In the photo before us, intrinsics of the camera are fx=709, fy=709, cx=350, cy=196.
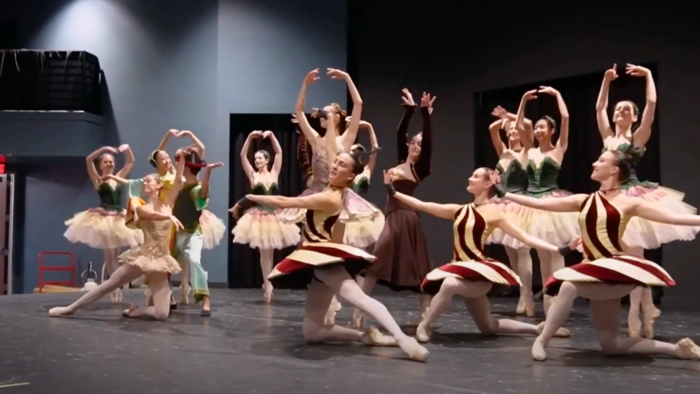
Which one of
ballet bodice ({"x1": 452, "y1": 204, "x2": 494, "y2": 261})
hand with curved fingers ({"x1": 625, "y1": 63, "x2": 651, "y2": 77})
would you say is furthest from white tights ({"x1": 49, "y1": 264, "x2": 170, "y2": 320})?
hand with curved fingers ({"x1": 625, "y1": 63, "x2": 651, "y2": 77})

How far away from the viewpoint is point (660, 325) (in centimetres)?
477

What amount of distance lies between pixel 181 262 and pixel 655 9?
5116 mm

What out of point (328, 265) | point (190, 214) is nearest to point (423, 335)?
point (328, 265)

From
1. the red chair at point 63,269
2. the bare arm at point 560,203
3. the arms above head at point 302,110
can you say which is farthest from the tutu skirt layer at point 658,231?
the red chair at point 63,269

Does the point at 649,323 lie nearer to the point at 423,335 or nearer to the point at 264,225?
the point at 423,335

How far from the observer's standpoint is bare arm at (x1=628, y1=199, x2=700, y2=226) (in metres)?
3.17

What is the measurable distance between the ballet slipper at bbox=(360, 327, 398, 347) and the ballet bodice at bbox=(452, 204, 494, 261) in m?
0.63

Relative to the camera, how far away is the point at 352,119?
454 centimetres

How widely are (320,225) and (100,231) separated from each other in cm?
321

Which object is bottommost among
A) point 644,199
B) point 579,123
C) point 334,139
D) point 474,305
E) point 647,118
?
point 474,305

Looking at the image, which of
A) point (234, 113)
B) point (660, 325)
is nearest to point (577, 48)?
point (660, 325)

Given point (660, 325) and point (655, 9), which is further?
point (655, 9)

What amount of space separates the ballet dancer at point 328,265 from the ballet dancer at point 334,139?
404mm

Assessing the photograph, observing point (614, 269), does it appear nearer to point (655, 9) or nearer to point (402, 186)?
point (402, 186)
